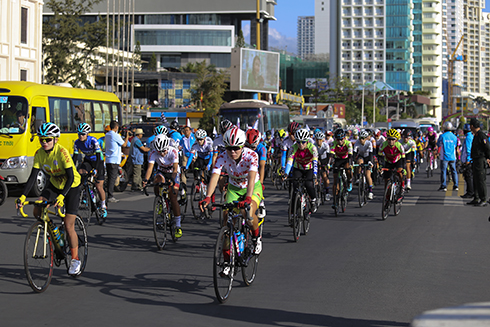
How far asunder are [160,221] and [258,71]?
57.7 metres

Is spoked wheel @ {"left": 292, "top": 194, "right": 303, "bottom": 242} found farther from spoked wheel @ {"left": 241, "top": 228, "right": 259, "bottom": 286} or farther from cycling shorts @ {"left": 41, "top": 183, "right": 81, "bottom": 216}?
cycling shorts @ {"left": 41, "top": 183, "right": 81, "bottom": 216}

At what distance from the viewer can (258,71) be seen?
6625 centimetres

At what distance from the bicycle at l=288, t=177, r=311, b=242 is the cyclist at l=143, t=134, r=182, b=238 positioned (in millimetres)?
1979

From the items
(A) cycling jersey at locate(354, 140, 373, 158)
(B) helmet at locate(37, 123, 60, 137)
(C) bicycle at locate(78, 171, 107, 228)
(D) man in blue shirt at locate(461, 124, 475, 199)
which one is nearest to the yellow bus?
(C) bicycle at locate(78, 171, 107, 228)

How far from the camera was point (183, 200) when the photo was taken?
11453 millimetres

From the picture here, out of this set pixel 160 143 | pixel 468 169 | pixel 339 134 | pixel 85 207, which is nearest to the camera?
pixel 160 143

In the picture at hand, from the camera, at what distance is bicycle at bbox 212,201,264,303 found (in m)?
6.41

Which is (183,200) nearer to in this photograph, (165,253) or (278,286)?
(165,253)

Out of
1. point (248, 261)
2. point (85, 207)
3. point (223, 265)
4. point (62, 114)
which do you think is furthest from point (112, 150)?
point (223, 265)

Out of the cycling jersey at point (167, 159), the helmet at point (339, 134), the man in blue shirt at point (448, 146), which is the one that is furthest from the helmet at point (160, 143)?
the man in blue shirt at point (448, 146)

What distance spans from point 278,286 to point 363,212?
7640 mm

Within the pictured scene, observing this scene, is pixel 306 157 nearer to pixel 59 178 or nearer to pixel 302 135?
pixel 302 135

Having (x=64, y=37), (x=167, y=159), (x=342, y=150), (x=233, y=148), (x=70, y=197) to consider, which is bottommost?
(x=70, y=197)

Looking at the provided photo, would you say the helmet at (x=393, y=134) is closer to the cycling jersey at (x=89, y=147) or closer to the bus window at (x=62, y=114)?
the cycling jersey at (x=89, y=147)
